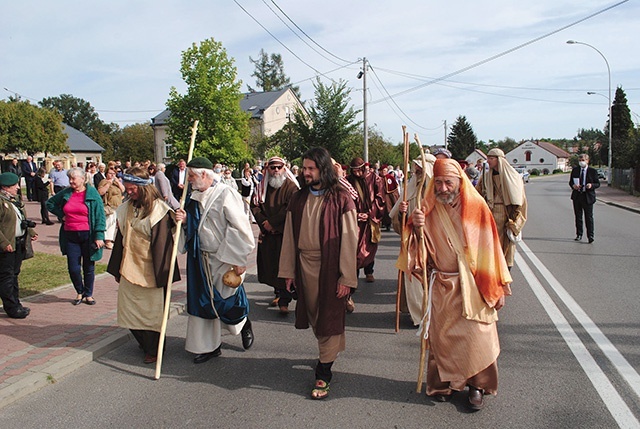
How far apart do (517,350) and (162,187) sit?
360 inches

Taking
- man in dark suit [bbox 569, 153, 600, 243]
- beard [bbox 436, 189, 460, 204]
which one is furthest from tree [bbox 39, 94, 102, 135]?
beard [bbox 436, 189, 460, 204]

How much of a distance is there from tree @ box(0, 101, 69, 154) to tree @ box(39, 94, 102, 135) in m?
76.1

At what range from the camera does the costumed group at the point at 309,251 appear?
3971 mm

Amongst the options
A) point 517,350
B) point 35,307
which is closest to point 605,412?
point 517,350

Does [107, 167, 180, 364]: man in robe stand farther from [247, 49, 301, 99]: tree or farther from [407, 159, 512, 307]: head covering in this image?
[247, 49, 301, 99]: tree

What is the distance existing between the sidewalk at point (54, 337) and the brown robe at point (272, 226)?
4.18 feet

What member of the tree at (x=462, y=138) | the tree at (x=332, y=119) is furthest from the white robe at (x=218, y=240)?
the tree at (x=462, y=138)

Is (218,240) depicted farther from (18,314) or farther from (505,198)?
(505,198)

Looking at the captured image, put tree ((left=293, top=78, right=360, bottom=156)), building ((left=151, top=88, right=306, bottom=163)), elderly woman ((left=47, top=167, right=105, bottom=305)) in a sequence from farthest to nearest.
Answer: building ((left=151, top=88, right=306, bottom=163)) → tree ((left=293, top=78, right=360, bottom=156)) → elderly woman ((left=47, top=167, right=105, bottom=305))

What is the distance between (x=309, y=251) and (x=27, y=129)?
1702 inches

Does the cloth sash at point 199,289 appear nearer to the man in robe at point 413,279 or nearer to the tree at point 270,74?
the man in robe at point 413,279

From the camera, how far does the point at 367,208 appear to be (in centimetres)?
772

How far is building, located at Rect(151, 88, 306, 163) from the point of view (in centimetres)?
5671

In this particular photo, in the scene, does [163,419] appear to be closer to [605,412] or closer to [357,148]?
[605,412]
